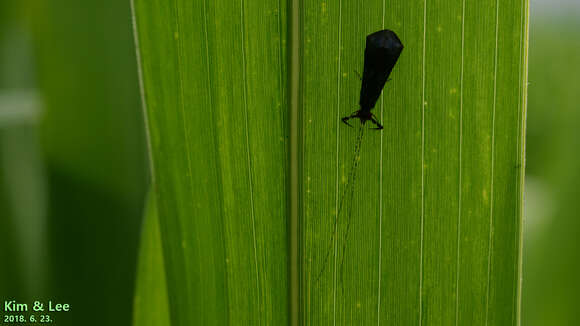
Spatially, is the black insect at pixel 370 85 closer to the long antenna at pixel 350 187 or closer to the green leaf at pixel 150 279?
the long antenna at pixel 350 187

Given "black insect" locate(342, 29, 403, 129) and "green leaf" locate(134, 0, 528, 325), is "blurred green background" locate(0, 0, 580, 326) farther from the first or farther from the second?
"black insect" locate(342, 29, 403, 129)

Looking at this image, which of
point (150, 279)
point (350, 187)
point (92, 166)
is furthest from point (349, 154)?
point (92, 166)

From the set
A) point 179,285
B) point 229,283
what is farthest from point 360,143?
point 179,285

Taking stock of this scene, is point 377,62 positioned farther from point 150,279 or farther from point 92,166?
point 92,166

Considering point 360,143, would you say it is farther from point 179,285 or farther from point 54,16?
point 54,16

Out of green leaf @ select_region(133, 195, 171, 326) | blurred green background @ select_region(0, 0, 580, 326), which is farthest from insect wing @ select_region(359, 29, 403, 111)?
blurred green background @ select_region(0, 0, 580, 326)

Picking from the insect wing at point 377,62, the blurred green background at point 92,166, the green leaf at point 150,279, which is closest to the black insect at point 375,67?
the insect wing at point 377,62
